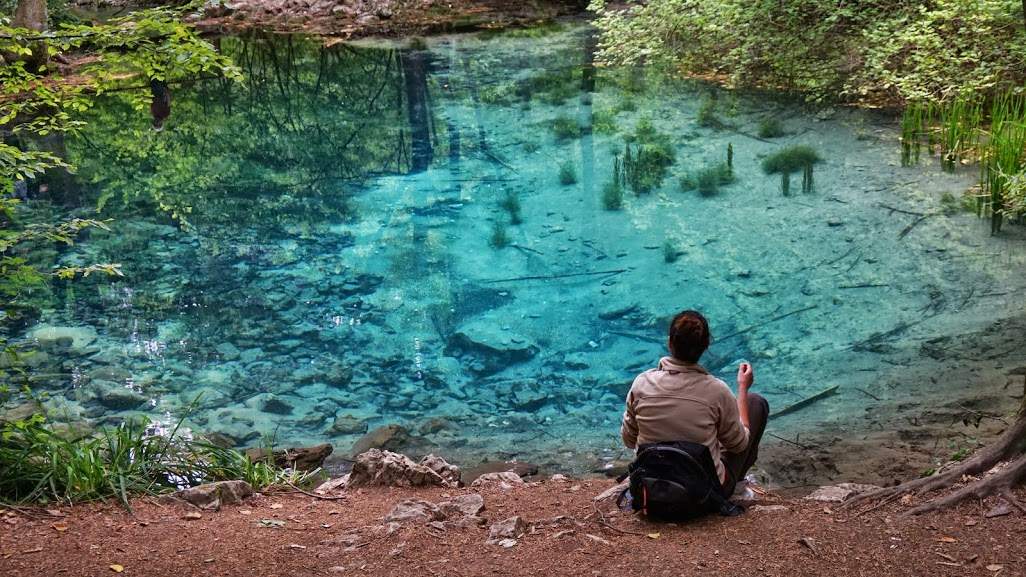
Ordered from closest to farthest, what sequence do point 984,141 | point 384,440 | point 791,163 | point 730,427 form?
point 730,427 < point 384,440 < point 984,141 < point 791,163

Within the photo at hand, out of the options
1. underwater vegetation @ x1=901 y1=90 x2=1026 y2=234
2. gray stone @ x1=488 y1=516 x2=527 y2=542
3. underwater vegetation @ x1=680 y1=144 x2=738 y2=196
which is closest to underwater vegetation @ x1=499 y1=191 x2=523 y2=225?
underwater vegetation @ x1=680 y1=144 x2=738 y2=196

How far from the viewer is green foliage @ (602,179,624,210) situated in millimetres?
11258

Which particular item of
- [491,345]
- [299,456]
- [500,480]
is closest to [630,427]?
[500,480]

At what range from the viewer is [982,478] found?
13.4 ft

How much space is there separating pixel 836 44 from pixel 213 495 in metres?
12.8

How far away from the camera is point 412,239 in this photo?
35.3 ft

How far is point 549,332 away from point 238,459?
3597mm

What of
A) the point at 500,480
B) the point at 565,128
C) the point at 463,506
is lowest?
the point at 500,480

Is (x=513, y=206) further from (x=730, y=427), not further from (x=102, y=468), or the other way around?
(x=730, y=427)

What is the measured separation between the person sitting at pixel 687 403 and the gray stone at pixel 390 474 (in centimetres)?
170

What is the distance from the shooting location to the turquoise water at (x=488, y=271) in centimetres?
730

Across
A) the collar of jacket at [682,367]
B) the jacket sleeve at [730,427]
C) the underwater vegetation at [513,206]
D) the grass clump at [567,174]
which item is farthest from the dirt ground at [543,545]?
the grass clump at [567,174]

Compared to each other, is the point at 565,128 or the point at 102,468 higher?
the point at 565,128

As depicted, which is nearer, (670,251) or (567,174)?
(670,251)
